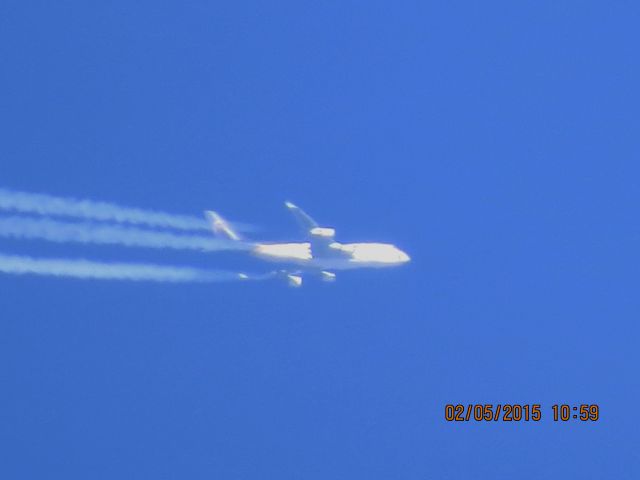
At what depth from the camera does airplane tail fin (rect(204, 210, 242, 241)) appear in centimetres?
2659

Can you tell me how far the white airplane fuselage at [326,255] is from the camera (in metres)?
26.5

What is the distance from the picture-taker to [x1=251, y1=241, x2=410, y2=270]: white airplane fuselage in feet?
86.8

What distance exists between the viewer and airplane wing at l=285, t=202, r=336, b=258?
2633 centimetres

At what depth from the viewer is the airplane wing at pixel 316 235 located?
86.4ft

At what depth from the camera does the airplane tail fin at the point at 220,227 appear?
87.2 ft

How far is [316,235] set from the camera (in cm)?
2631

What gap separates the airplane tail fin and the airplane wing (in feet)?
3.21

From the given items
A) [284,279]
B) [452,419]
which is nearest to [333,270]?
[284,279]

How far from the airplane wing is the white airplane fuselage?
0.03 metres

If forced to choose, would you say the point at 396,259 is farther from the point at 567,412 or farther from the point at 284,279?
the point at 567,412

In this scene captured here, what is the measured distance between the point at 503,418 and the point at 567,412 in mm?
962

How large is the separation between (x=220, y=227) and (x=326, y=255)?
164 centimetres

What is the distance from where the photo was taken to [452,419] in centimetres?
2553

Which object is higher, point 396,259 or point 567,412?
point 396,259
